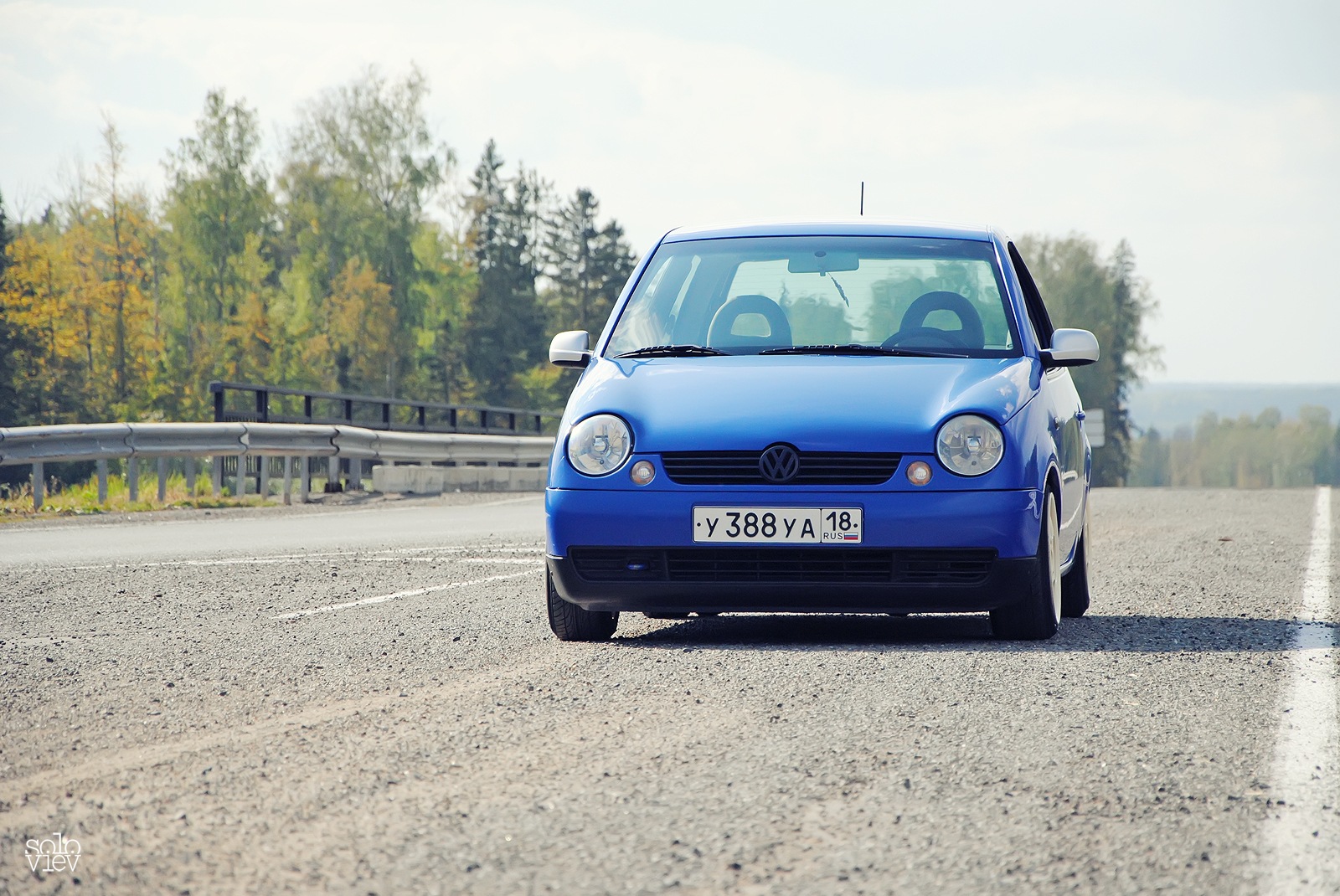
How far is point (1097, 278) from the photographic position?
300ft

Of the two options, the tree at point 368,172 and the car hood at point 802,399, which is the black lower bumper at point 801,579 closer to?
the car hood at point 802,399

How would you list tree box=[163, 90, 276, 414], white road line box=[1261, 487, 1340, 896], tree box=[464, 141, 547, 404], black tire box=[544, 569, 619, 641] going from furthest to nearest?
1. tree box=[464, 141, 547, 404]
2. tree box=[163, 90, 276, 414]
3. black tire box=[544, 569, 619, 641]
4. white road line box=[1261, 487, 1340, 896]

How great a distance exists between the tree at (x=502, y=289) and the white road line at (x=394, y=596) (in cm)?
6672

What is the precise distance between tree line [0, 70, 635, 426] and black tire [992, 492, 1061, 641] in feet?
180

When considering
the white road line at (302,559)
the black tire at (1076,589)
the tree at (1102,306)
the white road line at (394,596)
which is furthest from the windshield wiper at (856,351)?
the tree at (1102,306)

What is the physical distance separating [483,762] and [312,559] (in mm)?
6703

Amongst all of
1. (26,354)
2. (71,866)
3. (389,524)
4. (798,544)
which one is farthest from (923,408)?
(26,354)

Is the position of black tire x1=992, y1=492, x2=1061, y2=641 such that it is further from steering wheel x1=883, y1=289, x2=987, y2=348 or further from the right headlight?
steering wheel x1=883, y1=289, x2=987, y2=348

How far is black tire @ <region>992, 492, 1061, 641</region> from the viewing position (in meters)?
6.12

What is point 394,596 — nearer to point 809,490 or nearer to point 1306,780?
point 809,490

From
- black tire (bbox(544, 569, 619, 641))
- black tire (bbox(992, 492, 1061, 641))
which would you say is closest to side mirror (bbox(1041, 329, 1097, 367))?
black tire (bbox(992, 492, 1061, 641))

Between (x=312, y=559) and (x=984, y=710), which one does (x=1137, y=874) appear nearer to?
(x=984, y=710)

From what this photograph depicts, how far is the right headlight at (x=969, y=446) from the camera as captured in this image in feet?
19.6


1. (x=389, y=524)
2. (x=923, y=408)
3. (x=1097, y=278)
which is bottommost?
(x=389, y=524)
